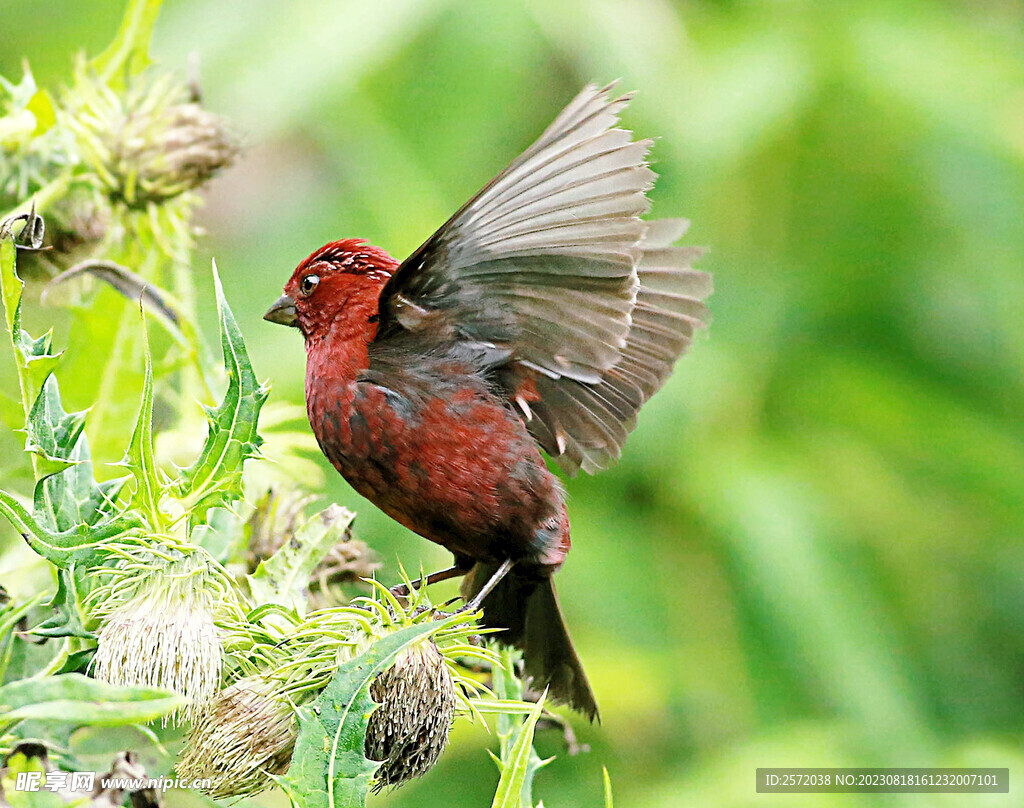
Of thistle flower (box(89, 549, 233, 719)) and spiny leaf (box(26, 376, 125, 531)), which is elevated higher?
spiny leaf (box(26, 376, 125, 531))

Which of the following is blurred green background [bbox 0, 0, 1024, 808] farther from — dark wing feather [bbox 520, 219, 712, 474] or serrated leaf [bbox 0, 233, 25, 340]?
serrated leaf [bbox 0, 233, 25, 340]

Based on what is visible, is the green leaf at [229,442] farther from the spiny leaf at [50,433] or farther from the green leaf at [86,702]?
the green leaf at [86,702]

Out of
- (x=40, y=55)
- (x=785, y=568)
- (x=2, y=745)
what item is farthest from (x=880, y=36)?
(x=2, y=745)

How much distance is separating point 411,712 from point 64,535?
1.17ft

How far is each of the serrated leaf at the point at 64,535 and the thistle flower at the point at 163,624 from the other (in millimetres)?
31

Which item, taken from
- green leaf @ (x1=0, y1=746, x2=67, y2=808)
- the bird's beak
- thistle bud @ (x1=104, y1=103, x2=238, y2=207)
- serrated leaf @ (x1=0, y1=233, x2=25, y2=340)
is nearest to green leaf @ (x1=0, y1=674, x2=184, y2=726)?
green leaf @ (x1=0, y1=746, x2=67, y2=808)

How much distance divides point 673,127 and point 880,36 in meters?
0.79

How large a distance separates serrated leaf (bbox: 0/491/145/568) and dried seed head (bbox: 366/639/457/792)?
0.28m

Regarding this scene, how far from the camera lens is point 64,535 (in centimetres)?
109

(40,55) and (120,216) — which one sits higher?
(40,55)

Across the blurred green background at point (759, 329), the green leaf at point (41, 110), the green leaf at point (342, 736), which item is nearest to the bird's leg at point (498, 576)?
the green leaf at point (342, 736)

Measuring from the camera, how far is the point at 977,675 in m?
3.47

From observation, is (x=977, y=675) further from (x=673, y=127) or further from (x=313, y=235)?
(x=313, y=235)

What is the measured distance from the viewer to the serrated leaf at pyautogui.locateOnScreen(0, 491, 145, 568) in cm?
106
